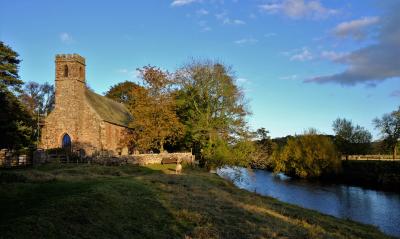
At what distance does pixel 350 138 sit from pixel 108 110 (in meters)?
55.0

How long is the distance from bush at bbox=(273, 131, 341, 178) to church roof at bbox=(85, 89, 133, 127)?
92.4 ft

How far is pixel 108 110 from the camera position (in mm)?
51281

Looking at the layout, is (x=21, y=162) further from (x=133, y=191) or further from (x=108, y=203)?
(x=108, y=203)

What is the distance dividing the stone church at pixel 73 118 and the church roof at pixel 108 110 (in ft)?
1.44

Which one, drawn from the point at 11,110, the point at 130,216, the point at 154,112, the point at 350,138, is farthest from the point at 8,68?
the point at 350,138

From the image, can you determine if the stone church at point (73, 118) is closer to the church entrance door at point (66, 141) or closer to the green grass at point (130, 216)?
the church entrance door at point (66, 141)

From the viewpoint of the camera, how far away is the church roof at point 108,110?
46.8 meters

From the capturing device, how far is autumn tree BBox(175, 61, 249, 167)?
4519cm

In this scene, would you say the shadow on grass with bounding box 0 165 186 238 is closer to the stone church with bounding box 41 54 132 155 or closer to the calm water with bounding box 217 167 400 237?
the calm water with bounding box 217 167 400 237

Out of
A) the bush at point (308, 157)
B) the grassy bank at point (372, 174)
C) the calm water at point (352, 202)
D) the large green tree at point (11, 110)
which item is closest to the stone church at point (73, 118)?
the large green tree at point (11, 110)

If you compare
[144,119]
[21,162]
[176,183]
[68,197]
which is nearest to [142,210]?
[68,197]

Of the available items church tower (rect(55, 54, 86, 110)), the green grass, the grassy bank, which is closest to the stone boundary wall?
church tower (rect(55, 54, 86, 110))

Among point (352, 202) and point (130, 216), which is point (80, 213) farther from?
point (352, 202)

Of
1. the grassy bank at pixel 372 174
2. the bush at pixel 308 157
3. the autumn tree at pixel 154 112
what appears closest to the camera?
the autumn tree at pixel 154 112
